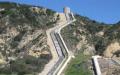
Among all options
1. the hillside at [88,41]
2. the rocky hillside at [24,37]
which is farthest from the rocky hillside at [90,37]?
the rocky hillside at [24,37]

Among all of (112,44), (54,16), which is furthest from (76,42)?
(54,16)

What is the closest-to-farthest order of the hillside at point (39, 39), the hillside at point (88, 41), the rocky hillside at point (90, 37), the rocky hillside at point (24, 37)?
the rocky hillside at point (24, 37)
the hillside at point (39, 39)
the hillside at point (88, 41)
the rocky hillside at point (90, 37)

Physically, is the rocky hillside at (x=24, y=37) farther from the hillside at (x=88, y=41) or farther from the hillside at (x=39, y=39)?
the hillside at (x=88, y=41)

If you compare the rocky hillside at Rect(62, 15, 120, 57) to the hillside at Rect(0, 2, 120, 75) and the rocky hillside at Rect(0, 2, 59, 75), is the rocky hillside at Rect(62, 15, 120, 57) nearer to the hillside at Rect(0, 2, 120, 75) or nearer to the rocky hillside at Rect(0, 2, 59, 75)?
the hillside at Rect(0, 2, 120, 75)

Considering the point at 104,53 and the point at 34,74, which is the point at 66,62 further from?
the point at 104,53

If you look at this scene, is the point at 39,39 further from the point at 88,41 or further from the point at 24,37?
the point at 88,41

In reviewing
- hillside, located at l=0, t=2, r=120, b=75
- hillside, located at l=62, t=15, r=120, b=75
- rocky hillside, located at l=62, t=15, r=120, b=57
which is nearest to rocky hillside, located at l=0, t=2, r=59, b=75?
hillside, located at l=0, t=2, r=120, b=75
